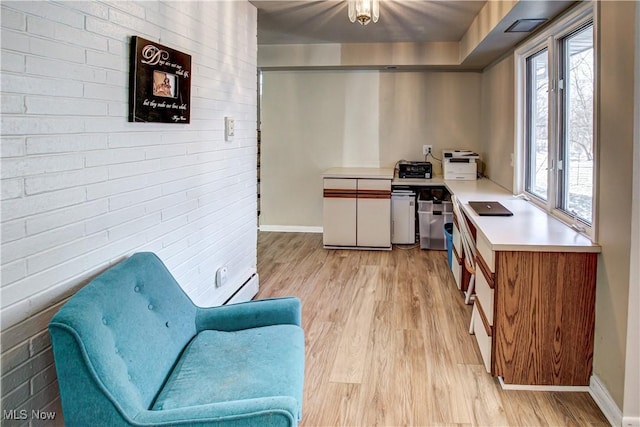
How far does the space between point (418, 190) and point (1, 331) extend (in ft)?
15.7

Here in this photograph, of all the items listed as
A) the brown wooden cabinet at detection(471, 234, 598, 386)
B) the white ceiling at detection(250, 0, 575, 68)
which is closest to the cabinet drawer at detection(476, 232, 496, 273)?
the brown wooden cabinet at detection(471, 234, 598, 386)

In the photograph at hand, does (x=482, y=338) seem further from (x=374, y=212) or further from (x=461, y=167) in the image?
(x=461, y=167)

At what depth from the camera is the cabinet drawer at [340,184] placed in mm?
5348

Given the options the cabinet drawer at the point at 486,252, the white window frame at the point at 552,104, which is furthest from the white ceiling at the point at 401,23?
the cabinet drawer at the point at 486,252

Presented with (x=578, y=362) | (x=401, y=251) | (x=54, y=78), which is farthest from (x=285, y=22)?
(x=578, y=362)

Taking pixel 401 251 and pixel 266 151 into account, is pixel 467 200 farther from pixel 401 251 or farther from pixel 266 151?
pixel 266 151

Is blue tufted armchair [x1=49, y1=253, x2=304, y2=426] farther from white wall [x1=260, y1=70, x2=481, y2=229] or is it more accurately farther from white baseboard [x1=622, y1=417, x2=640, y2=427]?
white wall [x1=260, y1=70, x2=481, y2=229]

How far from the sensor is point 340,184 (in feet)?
17.6

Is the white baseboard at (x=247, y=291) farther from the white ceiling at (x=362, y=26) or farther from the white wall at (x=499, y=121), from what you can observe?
the white wall at (x=499, y=121)

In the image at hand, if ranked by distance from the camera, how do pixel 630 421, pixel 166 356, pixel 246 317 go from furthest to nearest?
pixel 246 317 < pixel 630 421 < pixel 166 356

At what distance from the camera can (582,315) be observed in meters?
2.38

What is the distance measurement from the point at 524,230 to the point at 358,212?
2.77 meters

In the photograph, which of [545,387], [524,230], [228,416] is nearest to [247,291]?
[524,230]

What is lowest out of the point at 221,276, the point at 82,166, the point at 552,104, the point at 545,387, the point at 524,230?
the point at 545,387
